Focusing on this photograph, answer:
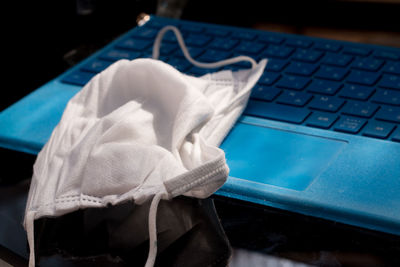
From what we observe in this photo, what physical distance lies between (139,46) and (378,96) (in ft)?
1.25

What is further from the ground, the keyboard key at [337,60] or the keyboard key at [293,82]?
the keyboard key at [337,60]

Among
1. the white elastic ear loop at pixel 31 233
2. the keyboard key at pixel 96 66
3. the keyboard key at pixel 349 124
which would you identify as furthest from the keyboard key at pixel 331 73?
the white elastic ear loop at pixel 31 233

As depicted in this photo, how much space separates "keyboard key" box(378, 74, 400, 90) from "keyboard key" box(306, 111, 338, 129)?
106mm

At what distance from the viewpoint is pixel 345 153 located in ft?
1.96

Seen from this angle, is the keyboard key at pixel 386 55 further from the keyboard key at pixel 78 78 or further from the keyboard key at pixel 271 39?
the keyboard key at pixel 78 78

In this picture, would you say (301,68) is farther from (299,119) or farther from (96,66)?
(96,66)

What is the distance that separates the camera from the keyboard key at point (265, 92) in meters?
0.71

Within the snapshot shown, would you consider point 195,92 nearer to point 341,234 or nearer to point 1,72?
point 341,234

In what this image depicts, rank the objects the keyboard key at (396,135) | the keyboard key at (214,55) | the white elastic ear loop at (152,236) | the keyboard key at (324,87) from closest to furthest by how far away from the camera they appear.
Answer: the white elastic ear loop at (152,236)
the keyboard key at (396,135)
the keyboard key at (324,87)
the keyboard key at (214,55)

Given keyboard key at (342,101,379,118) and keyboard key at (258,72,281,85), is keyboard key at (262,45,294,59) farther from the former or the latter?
keyboard key at (342,101,379,118)

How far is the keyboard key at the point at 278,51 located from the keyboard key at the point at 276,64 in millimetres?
14

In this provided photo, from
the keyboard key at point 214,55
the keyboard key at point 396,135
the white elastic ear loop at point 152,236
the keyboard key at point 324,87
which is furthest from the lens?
the keyboard key at point 214,55

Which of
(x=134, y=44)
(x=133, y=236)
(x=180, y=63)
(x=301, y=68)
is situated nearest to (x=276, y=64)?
(x=301, y=68)

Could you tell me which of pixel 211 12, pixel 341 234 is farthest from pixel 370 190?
pixel 211 12
